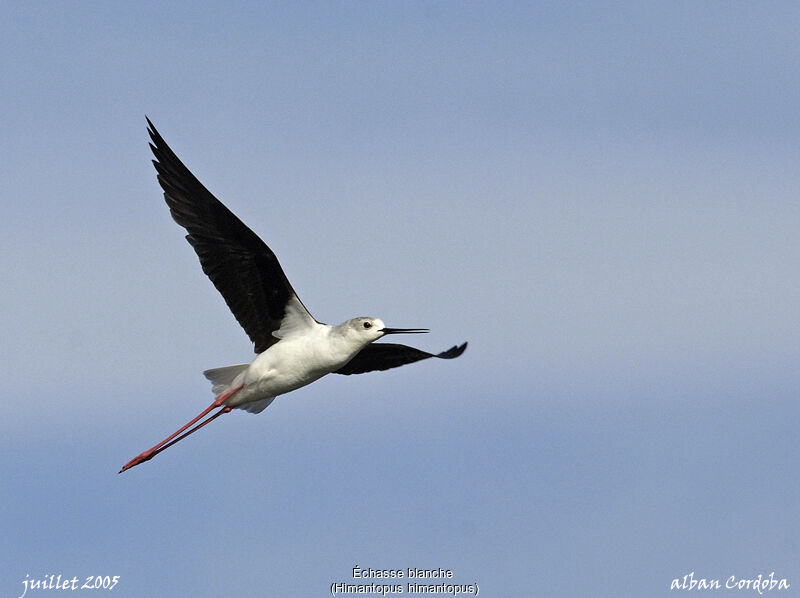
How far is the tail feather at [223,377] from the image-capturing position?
842 inches

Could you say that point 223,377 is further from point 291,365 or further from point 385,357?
point 385,357

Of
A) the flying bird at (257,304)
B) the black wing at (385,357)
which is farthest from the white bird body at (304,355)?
the black wing at (385,357)

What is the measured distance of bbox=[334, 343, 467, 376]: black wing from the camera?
22.6 m

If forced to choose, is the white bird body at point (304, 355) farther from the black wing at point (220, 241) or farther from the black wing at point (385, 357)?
the black wing at point (385, 357)

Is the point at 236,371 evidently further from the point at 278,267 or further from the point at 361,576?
the point at 361,576

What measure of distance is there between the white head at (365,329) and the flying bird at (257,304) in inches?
0.5

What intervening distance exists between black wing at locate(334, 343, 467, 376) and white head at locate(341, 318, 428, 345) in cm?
176

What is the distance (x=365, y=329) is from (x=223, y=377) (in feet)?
6.54

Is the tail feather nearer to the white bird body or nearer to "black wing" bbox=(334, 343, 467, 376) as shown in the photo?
the white bird body

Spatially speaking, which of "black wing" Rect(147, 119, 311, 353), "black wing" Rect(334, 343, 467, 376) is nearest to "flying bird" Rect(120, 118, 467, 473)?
"black wing" Rect(147, 119, 311, 353)

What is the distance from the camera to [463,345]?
74.2ft

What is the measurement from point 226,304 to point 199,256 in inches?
27.3

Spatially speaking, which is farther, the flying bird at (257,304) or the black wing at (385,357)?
the black wing at (385,357)

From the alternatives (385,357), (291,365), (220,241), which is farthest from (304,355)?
(385,357)
